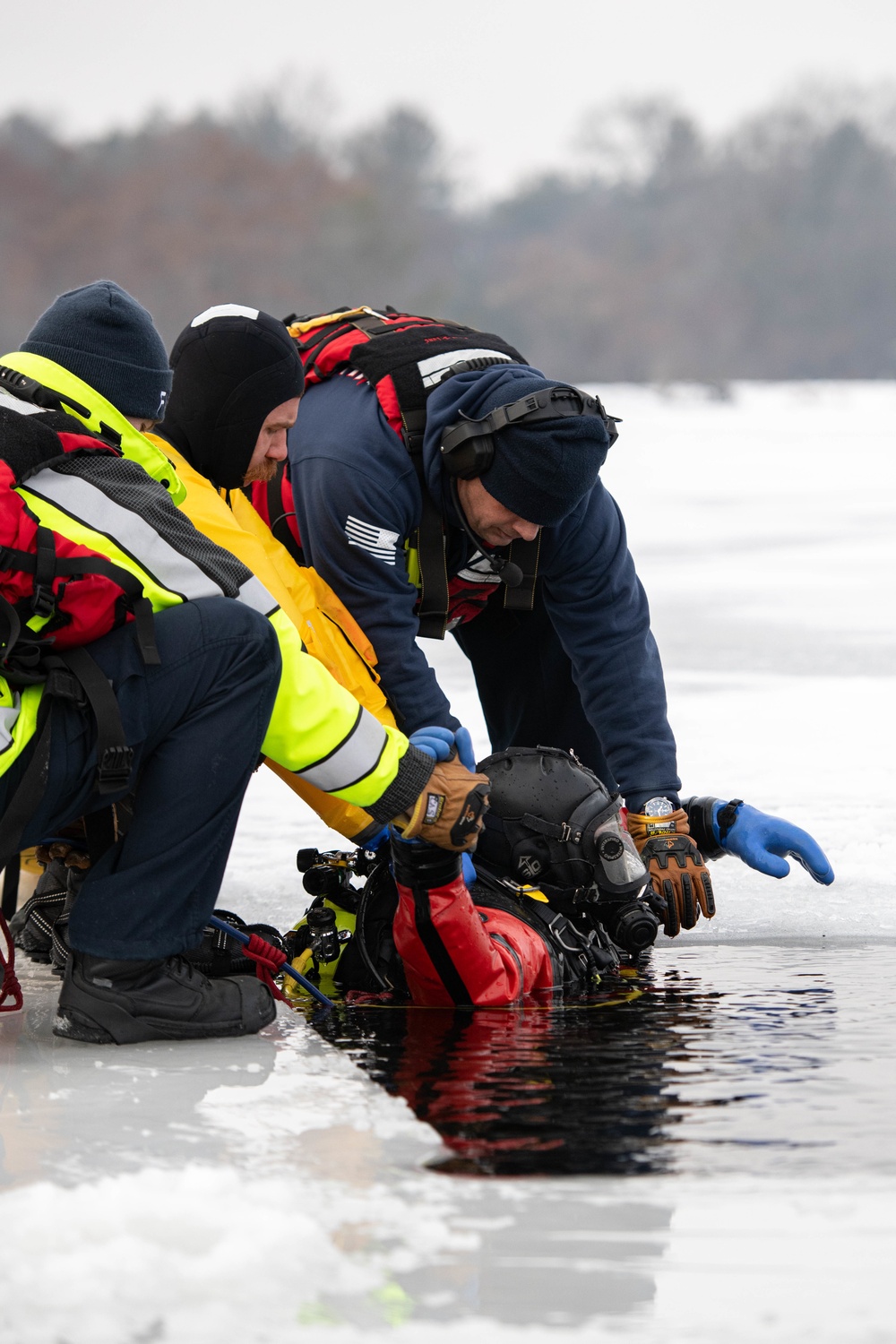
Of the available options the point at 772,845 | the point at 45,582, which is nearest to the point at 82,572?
the point at 45,582

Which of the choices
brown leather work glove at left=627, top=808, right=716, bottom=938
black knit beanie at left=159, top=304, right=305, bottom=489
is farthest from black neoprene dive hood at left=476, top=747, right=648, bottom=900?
black knit beanie at left=159, top=304, right=305, bottom=489

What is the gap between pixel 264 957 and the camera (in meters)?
2.99

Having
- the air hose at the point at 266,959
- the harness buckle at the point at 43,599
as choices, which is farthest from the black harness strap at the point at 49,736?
the air hose at the point at 266,959

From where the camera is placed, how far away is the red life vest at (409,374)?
141 inches

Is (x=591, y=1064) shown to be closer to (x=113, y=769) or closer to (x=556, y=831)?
(x=556, y=831)

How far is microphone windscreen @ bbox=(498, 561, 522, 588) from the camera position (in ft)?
12.1

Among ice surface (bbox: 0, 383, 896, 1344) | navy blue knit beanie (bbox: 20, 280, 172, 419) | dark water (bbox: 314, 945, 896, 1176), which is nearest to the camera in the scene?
ice surface (bbox: 0, 383, 896, 1344)

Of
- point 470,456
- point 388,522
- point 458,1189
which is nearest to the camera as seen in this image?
point 458,1189

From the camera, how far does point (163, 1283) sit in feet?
5.77

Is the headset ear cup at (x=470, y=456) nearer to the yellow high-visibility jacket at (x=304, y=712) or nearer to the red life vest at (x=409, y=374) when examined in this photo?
the red life vest at (x=409, y=374)

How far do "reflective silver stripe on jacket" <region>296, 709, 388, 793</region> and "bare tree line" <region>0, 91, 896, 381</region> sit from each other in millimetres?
37933

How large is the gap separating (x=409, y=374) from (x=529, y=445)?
41 cm

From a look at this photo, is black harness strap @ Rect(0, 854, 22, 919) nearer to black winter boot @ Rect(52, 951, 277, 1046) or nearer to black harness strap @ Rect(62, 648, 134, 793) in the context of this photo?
black winter boot @ Rect(52, 951, 277, 1046)

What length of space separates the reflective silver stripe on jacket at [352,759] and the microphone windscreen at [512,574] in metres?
1.01
